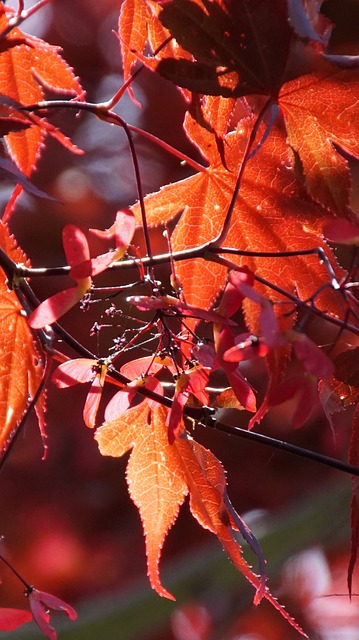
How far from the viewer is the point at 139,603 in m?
1.78

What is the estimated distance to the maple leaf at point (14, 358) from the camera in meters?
0.75

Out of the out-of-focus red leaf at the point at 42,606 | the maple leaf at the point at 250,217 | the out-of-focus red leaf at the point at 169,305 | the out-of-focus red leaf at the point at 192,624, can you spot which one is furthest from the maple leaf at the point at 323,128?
the out-of-focus red leaf at the point at 192,624

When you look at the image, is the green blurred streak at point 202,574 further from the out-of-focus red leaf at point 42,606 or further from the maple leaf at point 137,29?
the maple leaf at point 137,29

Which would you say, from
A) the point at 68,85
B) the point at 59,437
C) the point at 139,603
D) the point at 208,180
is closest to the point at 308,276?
the point at 208,180

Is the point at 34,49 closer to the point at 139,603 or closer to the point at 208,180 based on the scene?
the point at 208,180

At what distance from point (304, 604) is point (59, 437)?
3.00 feet

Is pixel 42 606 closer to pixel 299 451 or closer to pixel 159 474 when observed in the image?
pixel 159 474

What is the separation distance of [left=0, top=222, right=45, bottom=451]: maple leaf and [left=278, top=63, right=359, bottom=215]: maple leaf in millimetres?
269

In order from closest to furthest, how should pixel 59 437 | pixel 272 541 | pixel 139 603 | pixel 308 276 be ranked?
pixel 308 276
pixel 139 603
pixel 272 541
pixel 59 437

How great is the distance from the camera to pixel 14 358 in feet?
2.52

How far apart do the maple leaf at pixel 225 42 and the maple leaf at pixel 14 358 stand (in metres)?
0.23

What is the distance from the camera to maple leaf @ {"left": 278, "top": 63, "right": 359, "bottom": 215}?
68 cm

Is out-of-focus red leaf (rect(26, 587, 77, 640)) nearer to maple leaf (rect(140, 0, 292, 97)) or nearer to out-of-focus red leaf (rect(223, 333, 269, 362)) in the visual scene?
Answer: out-of-focus red leaf (rect(223, 333, 269, 362))

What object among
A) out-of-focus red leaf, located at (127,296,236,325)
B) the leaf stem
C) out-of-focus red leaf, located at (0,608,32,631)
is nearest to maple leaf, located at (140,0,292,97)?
out-of-focus red leaf, located at (127,296,236,325)
